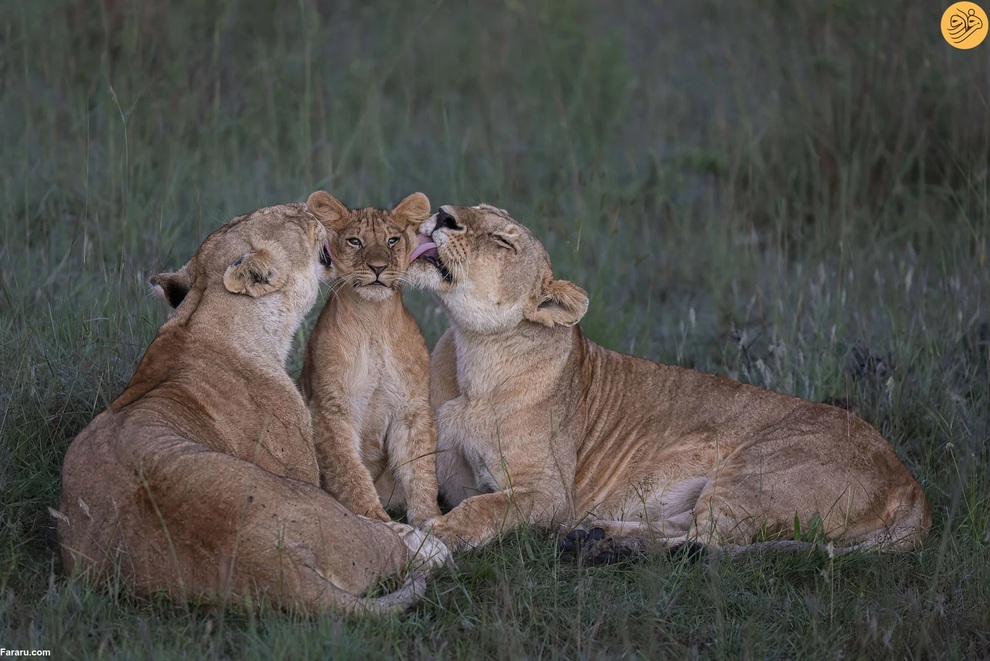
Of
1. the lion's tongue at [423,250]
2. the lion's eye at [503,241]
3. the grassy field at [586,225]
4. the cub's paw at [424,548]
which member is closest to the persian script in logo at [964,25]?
the grassy field at [586,225]

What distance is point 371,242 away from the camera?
4500 millimetres

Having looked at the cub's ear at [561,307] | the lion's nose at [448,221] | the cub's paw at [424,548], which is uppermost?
the lion's nose at [448,221]

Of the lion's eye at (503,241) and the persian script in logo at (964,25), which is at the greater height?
the persian script in logo at (964,25)

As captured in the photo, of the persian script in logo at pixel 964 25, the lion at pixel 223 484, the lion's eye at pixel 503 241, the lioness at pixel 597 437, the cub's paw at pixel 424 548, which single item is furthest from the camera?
the persian script in logo at pixel 964 25

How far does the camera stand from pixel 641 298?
7035 mm

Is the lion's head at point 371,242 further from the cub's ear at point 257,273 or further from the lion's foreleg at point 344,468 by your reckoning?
the lion's foreleg at point 344,468

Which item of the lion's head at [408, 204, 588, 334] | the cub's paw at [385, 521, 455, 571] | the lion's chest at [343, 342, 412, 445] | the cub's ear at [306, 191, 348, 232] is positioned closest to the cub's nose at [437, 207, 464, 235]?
the lion's head at [408, 204, 588, 334]

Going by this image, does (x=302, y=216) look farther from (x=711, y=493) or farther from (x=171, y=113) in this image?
(x=171, y=113)

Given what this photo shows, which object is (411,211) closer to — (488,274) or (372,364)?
(488,274)

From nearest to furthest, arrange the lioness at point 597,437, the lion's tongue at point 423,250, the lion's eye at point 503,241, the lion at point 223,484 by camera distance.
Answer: the lion at point 223,484
the lioness at point 597,437
the lion's tongue at point 423,250
the lion's eye at point 503,241

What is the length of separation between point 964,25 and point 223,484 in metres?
5.94

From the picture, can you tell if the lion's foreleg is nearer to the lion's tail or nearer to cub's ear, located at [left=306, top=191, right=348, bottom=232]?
the lion's tail

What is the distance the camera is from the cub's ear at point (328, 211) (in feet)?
15.1

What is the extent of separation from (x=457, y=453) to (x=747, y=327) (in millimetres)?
2252
